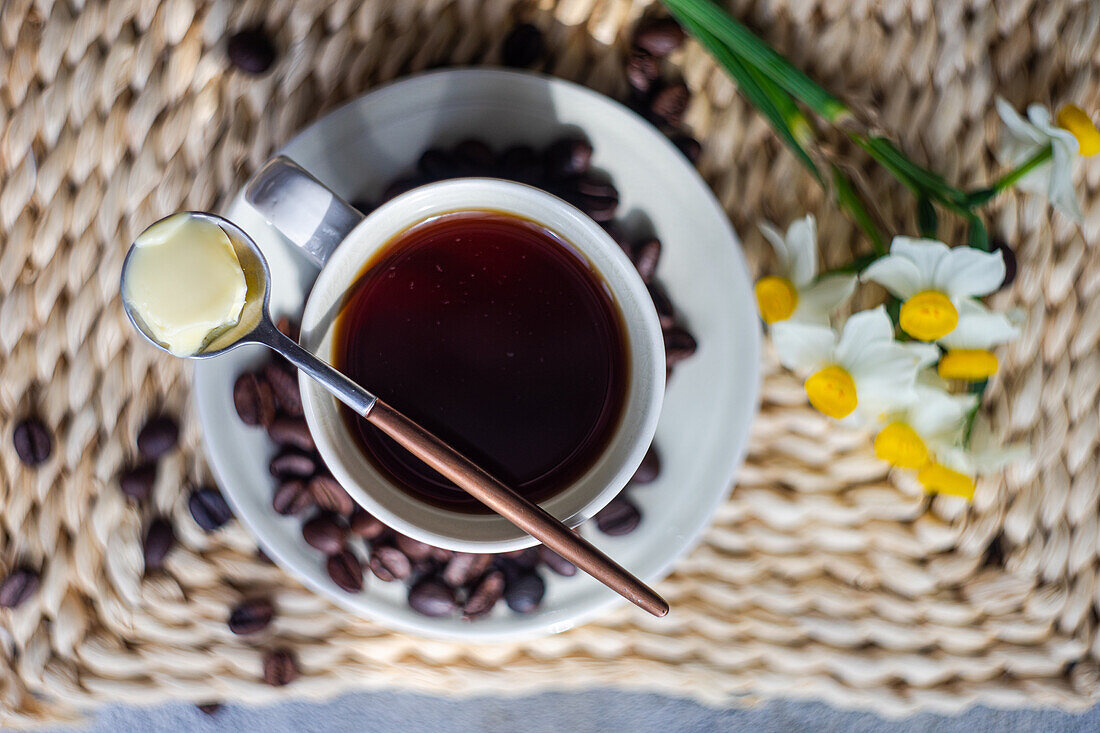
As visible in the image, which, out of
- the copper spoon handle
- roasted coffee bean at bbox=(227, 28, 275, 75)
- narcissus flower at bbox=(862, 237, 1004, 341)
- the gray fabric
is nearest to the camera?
the copper spoon handle

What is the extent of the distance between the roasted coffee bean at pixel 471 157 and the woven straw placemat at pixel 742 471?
0.18 m

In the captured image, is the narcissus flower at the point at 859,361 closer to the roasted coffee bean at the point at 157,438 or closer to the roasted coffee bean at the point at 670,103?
the roasted coffee bean at the point at 670,103

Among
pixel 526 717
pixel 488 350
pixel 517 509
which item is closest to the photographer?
pixel 517 509

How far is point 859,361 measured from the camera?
0.95m

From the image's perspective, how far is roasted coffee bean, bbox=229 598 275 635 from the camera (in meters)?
1.09

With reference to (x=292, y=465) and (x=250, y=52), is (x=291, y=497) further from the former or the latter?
(x=250, y=52)

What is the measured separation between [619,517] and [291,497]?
0.37m

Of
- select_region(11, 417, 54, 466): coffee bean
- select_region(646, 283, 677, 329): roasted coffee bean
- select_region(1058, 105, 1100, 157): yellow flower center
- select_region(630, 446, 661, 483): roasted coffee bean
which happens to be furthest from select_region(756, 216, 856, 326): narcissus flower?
select_region(11, 417, 54, 466): coffee bean

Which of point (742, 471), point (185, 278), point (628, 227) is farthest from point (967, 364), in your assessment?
point (185, 278)

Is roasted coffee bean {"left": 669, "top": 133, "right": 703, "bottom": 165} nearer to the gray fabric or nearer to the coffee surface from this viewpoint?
the coffee surface

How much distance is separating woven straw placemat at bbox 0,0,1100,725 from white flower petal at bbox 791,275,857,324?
0.13 metres

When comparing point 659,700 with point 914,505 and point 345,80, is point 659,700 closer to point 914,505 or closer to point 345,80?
point 914,505

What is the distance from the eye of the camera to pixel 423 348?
3.02 ft

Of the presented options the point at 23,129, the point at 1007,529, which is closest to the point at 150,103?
the point at 23,129
